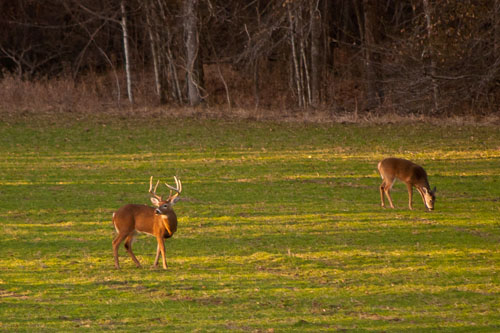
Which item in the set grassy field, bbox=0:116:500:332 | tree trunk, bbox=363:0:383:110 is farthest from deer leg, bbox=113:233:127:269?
tree trunk, bbox=363:0:383:110

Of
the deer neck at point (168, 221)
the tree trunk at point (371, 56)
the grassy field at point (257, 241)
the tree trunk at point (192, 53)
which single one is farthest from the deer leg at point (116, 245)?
the tree trunk at point (371, 56)

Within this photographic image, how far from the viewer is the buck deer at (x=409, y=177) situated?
1398 cm

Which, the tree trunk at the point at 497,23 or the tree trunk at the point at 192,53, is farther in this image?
the tree trunk at the point at 192,53

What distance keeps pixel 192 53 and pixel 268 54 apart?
252 inches

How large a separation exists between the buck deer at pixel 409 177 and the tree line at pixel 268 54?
604cm

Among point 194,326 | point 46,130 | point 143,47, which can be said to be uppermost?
point 143,47

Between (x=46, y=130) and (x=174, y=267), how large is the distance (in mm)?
17291

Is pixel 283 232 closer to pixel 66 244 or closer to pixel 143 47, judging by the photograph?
pixel 66 244

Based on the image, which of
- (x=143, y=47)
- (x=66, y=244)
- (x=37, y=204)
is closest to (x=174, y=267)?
(x=66, y=244)

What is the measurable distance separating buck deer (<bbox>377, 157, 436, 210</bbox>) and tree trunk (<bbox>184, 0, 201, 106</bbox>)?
64.2 ft

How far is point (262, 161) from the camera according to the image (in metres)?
20.0

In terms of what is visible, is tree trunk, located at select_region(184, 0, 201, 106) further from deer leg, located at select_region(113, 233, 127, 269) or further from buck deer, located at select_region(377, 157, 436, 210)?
deer leg, located at select_region(113, 233, 127, 269)

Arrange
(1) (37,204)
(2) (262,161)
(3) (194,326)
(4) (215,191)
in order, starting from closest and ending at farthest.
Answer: (3) (194,326), (1) (37,204), (4) (215,191), (2) (262,161)

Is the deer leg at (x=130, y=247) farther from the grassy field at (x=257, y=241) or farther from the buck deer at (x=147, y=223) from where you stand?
the grassy field at (x=257, y=241)
